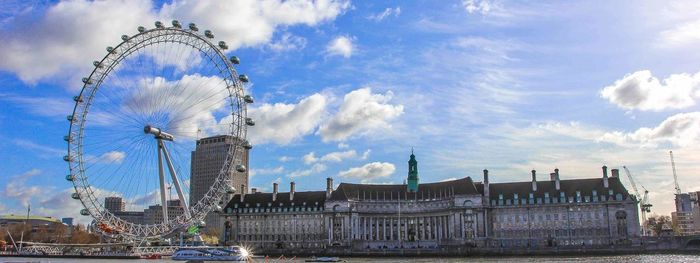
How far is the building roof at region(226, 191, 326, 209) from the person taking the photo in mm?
134125

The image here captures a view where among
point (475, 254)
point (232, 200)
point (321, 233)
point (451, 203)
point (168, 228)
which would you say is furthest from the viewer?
point (232, 200)

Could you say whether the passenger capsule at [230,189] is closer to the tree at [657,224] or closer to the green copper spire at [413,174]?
the green copper spire at [413,174]

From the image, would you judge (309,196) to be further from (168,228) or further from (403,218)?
(168,228)

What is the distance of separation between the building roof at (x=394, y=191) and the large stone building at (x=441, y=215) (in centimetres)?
21

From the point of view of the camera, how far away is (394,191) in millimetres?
132375

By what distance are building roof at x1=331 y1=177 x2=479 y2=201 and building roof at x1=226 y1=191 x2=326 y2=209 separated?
14.2ft

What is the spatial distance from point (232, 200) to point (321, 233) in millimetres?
24411

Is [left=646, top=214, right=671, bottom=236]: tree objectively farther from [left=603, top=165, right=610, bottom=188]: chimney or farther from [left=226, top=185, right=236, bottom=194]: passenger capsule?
[left=226, top=185, right=236, bottom=194]: passenger capsule

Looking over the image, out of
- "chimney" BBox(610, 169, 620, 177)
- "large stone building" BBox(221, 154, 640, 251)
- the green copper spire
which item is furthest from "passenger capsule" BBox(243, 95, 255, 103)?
"chimney" BBox(610, 169, 620, 177)

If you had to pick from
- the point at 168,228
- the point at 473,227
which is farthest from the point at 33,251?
the point at 473,227

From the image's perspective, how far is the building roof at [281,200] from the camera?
134 meters

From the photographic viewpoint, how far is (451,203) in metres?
123

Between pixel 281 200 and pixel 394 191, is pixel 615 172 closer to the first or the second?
pixel 394 191

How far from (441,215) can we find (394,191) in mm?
11897
